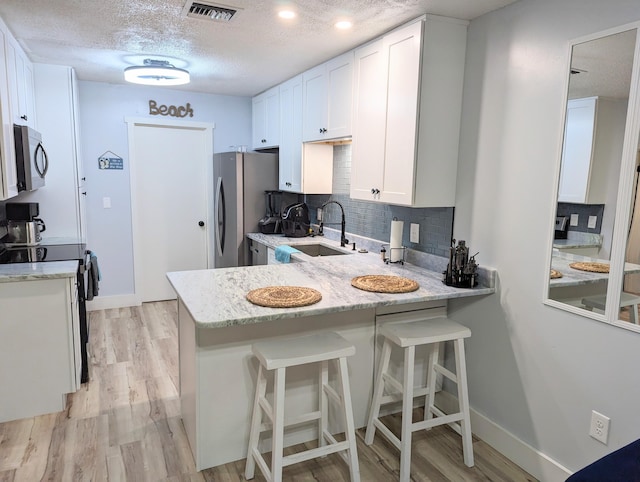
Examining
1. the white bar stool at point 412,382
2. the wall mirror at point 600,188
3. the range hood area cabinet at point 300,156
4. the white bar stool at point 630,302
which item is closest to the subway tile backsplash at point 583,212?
the wall mirror at point 600,188

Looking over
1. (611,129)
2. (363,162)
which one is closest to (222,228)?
(363,162)

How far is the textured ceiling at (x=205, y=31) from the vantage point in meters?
2.39

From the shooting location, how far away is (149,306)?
4.98 m

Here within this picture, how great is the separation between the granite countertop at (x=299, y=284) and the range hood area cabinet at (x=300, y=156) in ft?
3.34

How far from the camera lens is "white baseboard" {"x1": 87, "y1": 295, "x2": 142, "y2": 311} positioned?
4.79m

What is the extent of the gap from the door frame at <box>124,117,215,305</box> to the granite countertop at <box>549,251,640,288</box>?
4.00 meters

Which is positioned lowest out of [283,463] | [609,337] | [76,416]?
[76,416]

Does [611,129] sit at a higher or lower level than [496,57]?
lower

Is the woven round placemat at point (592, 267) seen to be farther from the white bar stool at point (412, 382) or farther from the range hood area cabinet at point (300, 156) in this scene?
the range hood area cabinet at point (300, 156)

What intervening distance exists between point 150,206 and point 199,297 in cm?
320

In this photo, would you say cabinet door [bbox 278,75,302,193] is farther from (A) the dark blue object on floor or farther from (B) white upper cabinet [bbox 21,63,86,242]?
(A) the dark blue object on floor

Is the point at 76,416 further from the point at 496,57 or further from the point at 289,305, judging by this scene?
the point at 496,57

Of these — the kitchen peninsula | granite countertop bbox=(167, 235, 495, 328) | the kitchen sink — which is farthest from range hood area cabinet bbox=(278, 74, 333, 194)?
the kitchen peninsula

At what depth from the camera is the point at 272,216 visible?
446cm
